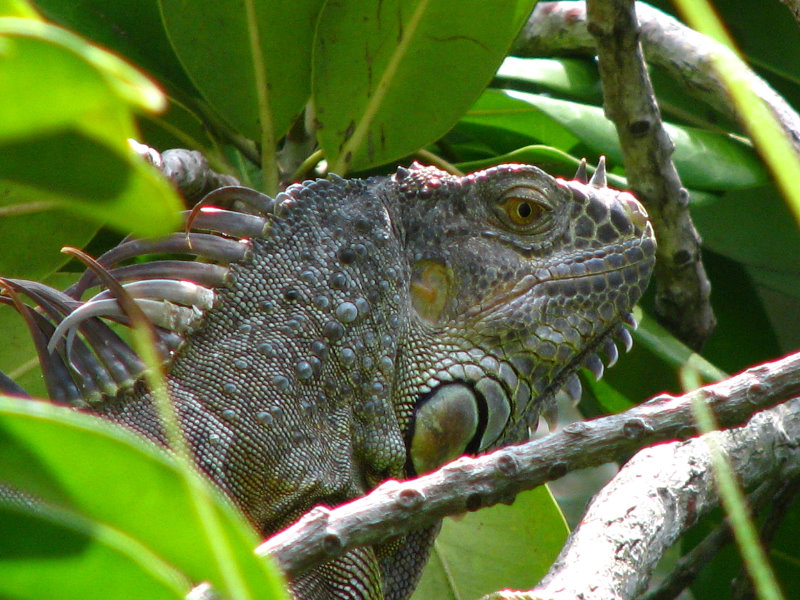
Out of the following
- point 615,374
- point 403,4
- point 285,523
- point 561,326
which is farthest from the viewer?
point 615,374

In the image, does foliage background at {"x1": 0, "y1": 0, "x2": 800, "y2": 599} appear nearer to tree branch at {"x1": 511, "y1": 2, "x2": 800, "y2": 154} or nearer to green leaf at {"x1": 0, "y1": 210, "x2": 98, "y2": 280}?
green leaf at {"x1": 0, "y1": 210, "x2": 98, "y2": 280}

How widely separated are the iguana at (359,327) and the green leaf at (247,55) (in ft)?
1.35

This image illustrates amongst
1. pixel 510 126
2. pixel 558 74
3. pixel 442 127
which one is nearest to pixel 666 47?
pixel 558 74

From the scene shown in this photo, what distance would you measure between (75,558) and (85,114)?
35cm

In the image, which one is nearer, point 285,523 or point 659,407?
point 659,407

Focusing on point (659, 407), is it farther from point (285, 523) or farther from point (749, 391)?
point (285, 523)

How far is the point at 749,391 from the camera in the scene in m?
1.54

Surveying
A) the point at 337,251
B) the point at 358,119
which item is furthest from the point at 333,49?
the point at 337,251

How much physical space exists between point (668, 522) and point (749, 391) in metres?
0.84

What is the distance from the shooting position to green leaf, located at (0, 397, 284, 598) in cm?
71

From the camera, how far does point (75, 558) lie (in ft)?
2.48

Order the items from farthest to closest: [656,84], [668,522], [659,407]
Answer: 1. [656,84]
2. [668,522]
3. [659,407]

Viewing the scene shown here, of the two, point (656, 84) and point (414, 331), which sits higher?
→ point (656, 84)

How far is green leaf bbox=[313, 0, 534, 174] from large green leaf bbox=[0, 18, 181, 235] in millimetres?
2238
